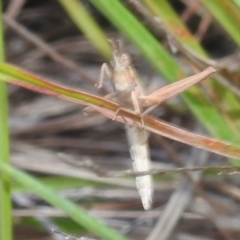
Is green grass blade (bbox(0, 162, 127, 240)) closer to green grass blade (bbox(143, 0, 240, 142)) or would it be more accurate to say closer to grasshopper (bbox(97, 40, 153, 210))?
grasshopper (bbox(97, 40, 153, 210))

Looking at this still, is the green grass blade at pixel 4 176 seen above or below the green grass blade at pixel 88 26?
below

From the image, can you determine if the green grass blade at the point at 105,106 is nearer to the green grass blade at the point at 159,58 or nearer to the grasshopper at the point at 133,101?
the grasshopper at the point at 133,101

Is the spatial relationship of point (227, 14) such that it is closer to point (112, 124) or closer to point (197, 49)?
point (197, 49)

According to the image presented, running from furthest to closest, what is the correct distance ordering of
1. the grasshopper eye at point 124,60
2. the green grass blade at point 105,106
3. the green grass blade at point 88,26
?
the green grass blade at point 88,26
the grasshopper eye at point 124,60
the green grass blade at point 105,106

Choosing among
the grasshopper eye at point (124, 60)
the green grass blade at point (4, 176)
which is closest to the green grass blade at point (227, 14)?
the grasshopper eye at point (124, 60)

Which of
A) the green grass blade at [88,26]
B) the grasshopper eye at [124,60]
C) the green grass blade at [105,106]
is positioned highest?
the green grass blade at [88,26]

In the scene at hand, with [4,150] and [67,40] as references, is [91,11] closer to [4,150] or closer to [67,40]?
[67,40]

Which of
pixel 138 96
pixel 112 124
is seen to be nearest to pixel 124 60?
pixel 138 96
